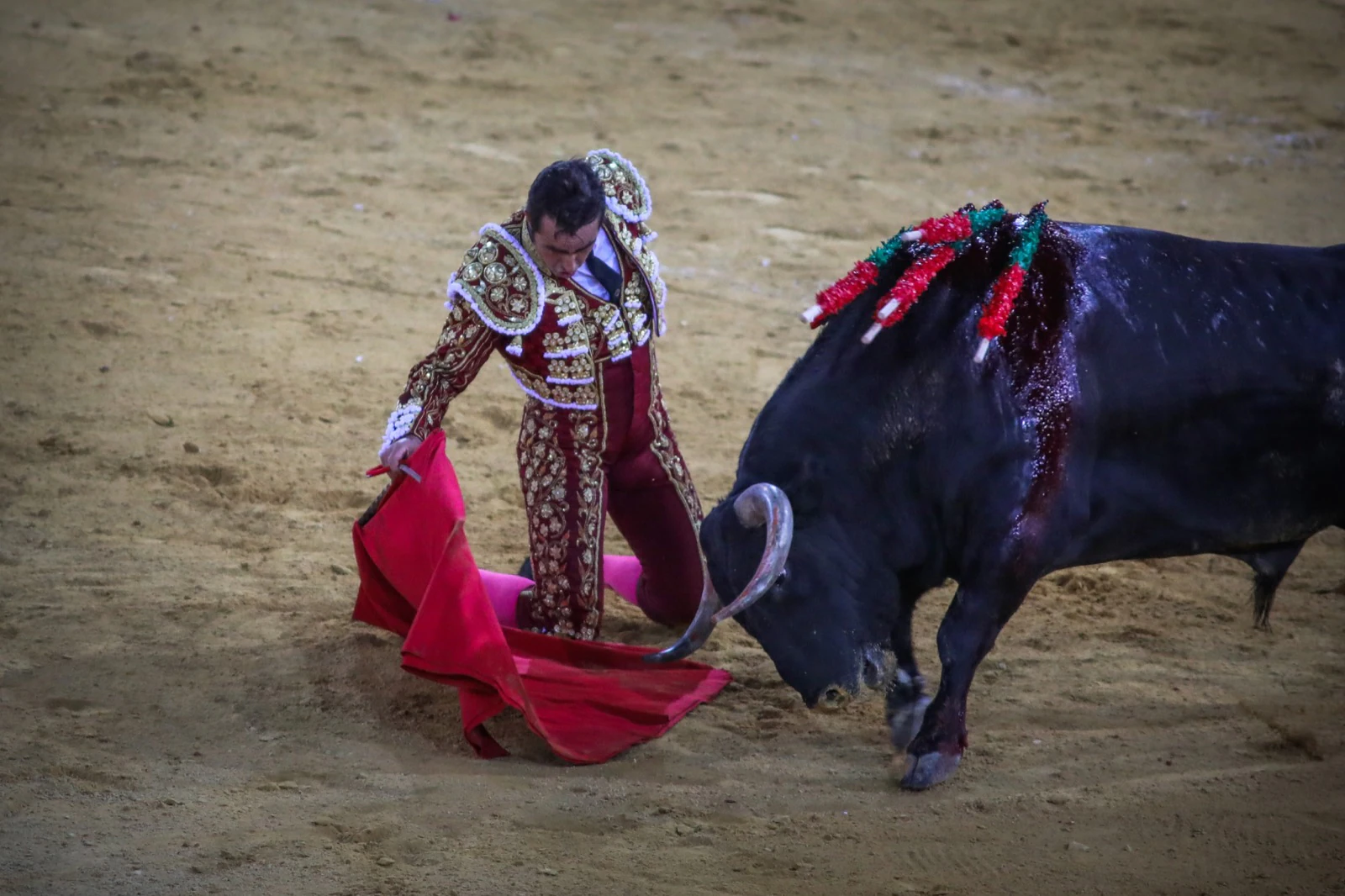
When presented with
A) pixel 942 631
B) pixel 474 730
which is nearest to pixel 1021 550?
pixel 942 631

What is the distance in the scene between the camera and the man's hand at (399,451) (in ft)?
→ 14.0

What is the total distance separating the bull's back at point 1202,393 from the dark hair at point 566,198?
1.32m

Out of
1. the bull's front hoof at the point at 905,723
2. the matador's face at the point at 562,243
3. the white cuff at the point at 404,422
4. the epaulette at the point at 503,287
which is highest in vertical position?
the matador's face at the point at 562,243

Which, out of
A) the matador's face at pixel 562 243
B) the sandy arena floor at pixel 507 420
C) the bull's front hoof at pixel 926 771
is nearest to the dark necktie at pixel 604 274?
the matador's face at pixel 562 243

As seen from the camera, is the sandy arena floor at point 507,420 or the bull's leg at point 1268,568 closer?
the sandy arena floor at point 507,420

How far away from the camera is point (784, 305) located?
7.31 m

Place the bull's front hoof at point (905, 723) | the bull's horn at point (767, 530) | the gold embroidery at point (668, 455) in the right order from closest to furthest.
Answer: the bull's horn at point (767, 530), the bull's front hoof at point (905, 723), the gold embroidery at point (668, 455)

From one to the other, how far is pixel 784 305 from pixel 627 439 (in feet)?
9.48

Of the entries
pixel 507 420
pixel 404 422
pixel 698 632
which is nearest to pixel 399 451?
pixel 404 422

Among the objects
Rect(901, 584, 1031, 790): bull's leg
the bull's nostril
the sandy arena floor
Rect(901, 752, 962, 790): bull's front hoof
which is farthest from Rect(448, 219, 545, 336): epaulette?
Rect(901, 752, 962, 790): bull's front hoof

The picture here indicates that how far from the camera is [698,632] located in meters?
4.14

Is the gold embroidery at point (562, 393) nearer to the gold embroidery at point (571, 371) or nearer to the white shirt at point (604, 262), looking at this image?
the gold embroidery at point (571, 371)

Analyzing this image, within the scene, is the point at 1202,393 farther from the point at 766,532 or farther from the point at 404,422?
the point at 404,422

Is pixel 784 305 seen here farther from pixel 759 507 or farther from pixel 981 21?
pixel 981 21
